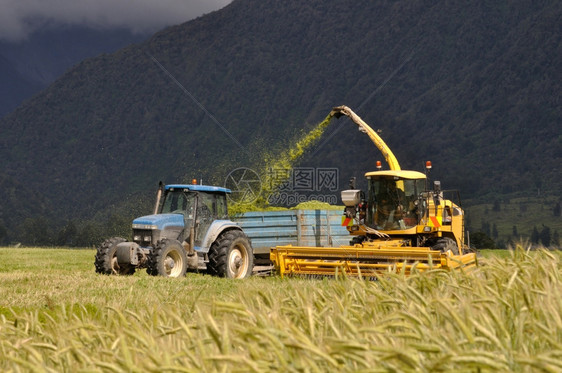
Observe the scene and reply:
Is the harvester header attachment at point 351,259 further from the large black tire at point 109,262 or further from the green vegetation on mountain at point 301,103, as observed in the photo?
the green vegetation on mountain at point 301,103

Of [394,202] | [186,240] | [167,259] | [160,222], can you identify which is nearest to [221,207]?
[186,240]

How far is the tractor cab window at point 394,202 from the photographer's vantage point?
12.7 meters

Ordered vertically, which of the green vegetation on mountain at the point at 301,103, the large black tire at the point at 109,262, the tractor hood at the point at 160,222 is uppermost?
the green vegetation on mountain at the point at 301,103

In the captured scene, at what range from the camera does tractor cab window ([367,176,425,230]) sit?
41.6 feet

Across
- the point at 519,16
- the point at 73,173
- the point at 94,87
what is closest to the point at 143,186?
the point at 73,173

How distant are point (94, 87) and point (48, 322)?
18391cm

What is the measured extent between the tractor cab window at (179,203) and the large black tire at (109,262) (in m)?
1.22

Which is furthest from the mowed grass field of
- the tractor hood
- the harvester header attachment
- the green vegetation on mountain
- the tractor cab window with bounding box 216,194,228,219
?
the green vegetation on mountain

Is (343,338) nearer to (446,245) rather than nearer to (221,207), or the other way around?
(446,245)

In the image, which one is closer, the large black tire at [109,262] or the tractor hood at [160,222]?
the large black tire at [109,262]

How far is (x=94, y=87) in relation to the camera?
178 m

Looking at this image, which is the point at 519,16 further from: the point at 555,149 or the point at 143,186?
the point at 143,186

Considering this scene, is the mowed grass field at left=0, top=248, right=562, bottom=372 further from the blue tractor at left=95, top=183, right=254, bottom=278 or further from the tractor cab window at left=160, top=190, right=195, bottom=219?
the tractor cab window at left=160, top=190, right=195, bottom=219

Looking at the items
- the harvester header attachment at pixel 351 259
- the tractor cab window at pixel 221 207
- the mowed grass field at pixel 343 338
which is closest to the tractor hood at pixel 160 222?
the tractor cab window at pixel 221 207
